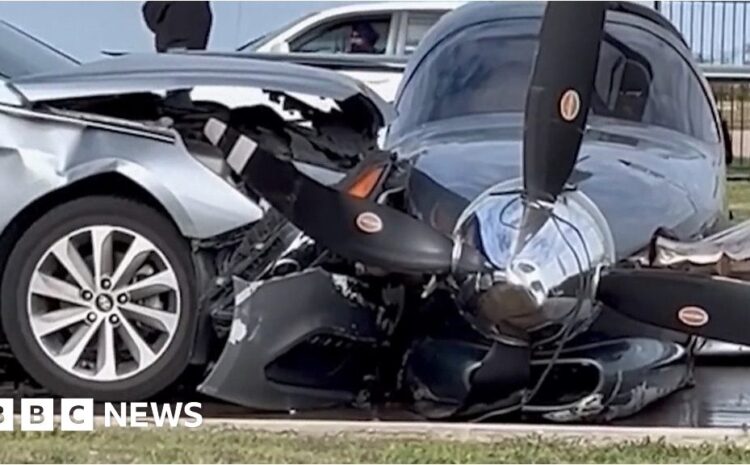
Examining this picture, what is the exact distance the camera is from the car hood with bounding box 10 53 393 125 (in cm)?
→ 705

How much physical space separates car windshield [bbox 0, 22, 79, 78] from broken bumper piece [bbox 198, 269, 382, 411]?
1704mm

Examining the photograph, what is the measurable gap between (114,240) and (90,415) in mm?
751

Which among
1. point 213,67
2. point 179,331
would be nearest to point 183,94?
point 213,67

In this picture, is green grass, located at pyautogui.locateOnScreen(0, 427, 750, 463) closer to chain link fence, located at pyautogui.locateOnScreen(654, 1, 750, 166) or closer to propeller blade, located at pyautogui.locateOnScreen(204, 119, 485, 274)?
propeller blade, located at pyautogui.locateOnScreen(204, 119, 485, 274)

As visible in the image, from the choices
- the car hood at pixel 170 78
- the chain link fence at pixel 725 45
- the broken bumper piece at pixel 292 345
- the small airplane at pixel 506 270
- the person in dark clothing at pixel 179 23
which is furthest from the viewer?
the chain link fence at pixel 725 45

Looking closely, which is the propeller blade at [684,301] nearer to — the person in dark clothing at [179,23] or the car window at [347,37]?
the person in dark clothing at [179,23]

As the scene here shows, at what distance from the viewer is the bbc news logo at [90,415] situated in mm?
6430

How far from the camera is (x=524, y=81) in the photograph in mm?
8102

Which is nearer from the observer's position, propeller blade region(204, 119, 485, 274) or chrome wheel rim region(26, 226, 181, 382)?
propeller blade region(204, 119, 485, 274)

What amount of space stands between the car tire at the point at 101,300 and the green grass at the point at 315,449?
60cm

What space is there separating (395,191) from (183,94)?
3.39ft

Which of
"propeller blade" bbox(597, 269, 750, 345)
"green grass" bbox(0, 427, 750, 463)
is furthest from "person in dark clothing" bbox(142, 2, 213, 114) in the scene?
"propeller blade" bbox(597, 269, 750, 345)

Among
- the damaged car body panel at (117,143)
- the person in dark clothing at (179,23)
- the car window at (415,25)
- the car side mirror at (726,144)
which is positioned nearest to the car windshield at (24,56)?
the damaged car body panel at (117,143)

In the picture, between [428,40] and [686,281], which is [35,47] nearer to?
[428,40]
